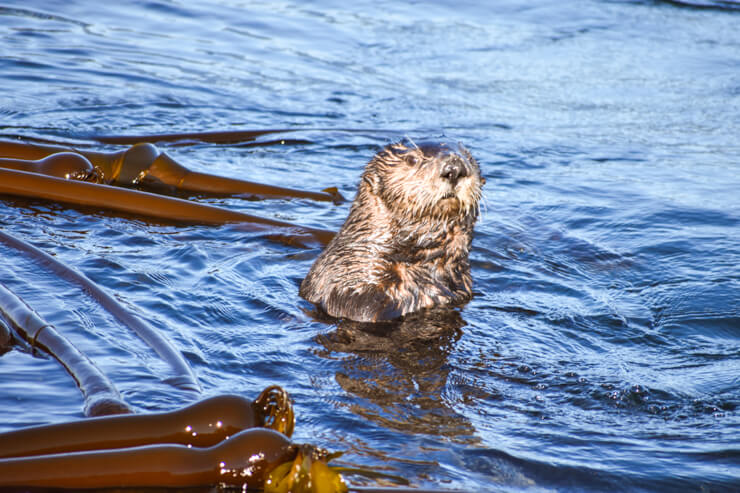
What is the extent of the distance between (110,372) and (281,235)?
229 centimetres

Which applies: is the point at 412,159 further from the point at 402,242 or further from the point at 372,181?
the point at 402,242

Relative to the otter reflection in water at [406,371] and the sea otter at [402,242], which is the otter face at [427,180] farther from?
the otter reflection in water at [406,371]

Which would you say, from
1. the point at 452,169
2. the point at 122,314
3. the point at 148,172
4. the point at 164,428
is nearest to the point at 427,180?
the point at 452,169

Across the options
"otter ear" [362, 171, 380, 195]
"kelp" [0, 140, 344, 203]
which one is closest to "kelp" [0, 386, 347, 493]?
"otter ear" [362, 171, 380, 195]

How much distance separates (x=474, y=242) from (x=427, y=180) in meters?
1.91

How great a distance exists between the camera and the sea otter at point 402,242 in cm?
434

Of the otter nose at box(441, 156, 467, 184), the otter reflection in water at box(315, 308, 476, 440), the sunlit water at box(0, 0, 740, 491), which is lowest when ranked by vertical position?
the otter reflection in water at box(315, 308, 476, 440)

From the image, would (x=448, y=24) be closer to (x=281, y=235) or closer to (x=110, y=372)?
(x=281, y=235)

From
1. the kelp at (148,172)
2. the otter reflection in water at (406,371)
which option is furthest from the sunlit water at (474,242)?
the kelp at (148,172)

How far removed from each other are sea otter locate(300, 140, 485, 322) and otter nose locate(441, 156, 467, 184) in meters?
0.05

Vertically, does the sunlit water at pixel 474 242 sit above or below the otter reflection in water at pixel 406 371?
above

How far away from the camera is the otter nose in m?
4.21

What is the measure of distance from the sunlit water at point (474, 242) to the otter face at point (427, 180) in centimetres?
65

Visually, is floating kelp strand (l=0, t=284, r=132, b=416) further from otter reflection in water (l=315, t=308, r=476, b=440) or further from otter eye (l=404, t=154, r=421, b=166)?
otter eye (l=404, t=154, r=421, b=166)
